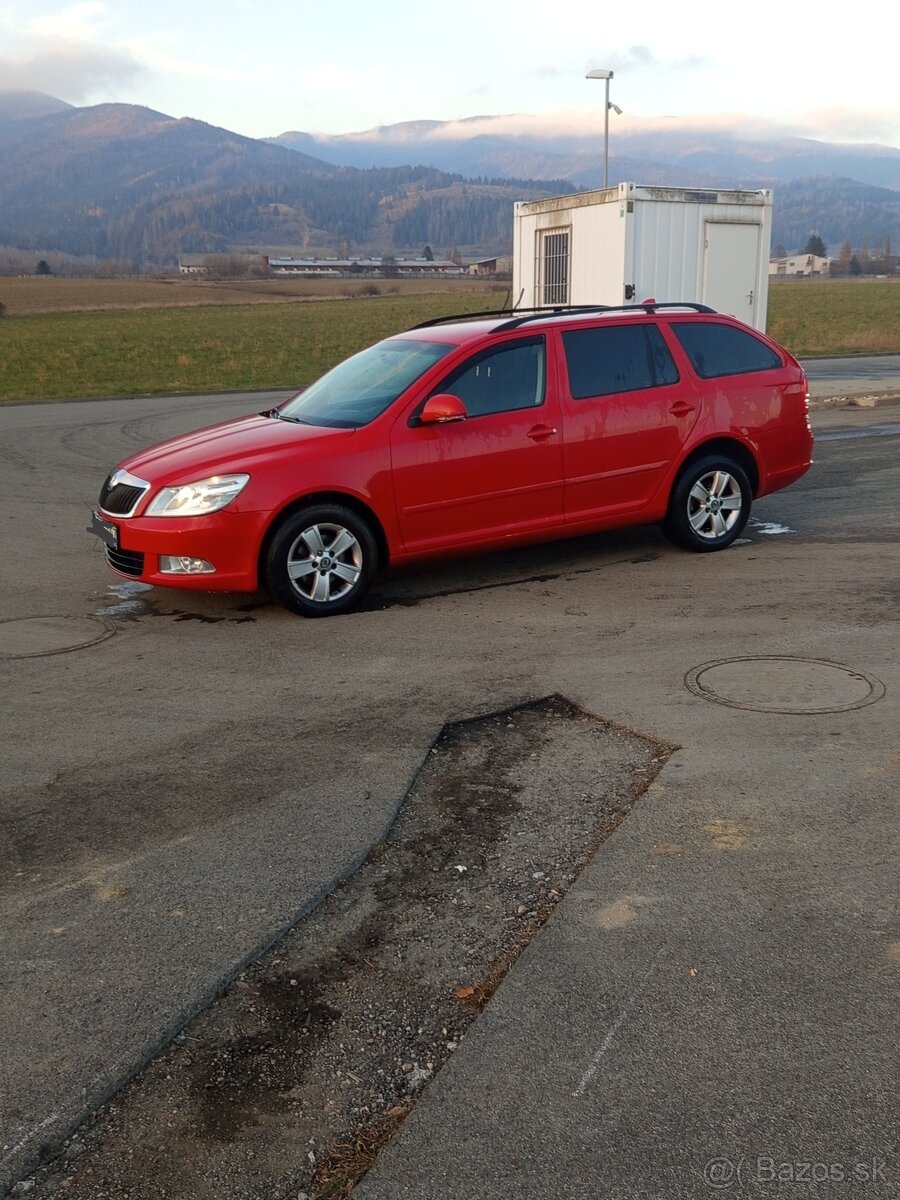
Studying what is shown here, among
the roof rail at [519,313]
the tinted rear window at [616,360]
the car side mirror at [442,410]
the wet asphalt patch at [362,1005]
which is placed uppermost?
the roof rail at [519,313]

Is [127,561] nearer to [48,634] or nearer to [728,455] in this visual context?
[48,634]

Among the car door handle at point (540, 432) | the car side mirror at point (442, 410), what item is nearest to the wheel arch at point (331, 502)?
the car side mirror at point (442, 410)

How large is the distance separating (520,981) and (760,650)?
3374mm

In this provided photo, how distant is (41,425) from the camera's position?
1758cm

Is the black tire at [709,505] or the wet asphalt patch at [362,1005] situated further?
the black tire at [709,505]

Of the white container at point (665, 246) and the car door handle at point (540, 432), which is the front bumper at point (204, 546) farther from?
the white container at point (665, 246)

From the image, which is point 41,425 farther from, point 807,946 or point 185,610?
point 807,946

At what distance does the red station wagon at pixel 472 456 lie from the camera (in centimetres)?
721

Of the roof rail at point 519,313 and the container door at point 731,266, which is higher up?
the container door at point 731,266

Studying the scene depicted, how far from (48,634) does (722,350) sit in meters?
5.08

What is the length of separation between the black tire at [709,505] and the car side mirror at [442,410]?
6.27 feet

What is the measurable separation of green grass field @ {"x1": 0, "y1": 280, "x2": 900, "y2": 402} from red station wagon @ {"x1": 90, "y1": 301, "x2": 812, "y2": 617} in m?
15.9

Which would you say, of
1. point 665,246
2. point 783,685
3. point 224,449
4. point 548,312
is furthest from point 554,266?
point 783,685

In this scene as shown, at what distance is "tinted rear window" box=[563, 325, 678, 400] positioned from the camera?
816 cm
